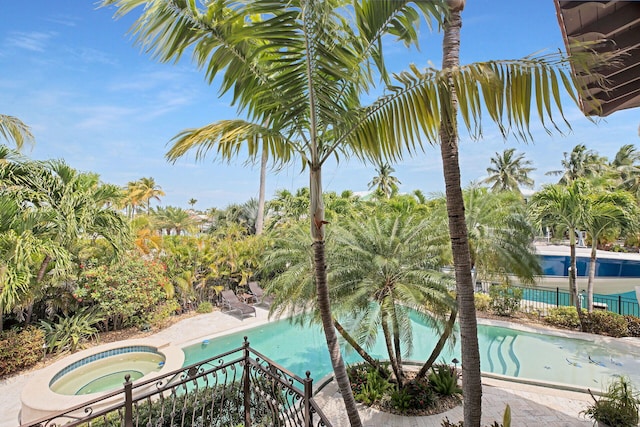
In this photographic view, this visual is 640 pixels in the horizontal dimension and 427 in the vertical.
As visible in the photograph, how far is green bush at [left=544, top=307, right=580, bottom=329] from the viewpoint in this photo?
36.6ft

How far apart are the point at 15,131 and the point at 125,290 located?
19.4 ft

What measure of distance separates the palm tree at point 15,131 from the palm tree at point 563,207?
1689cm

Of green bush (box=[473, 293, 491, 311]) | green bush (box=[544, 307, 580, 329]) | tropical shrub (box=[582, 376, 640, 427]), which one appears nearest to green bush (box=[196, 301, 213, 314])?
green bush (box=[473, 293, 491, 311])

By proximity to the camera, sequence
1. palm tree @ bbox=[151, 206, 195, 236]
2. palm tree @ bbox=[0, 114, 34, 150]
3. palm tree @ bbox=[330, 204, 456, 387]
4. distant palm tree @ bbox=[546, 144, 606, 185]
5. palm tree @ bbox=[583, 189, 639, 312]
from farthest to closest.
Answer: distant palm tree @ bbox=[546, 144, 606, 185], palm tree @ bbox=[151, 206, 195, 236], palm tree @ bbox=[583, 189, 639, 312], palm tree @ bbox=[0, 114, 34, 150], palm tree @ bbox=[330, 204, 456, 387]

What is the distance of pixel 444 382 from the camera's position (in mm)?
7145

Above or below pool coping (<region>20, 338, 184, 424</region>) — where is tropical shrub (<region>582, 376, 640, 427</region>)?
below

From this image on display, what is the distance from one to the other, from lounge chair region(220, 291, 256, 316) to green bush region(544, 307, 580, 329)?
11.4 m

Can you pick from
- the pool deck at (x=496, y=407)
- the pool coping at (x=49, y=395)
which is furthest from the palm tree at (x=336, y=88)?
the pool coping at (x=49, y=395)

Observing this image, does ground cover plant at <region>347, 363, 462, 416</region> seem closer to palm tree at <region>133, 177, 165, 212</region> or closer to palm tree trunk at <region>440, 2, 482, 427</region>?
palm tree trunk at <region>440, 2, 482, 427</region>

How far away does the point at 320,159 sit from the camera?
3.58 meters

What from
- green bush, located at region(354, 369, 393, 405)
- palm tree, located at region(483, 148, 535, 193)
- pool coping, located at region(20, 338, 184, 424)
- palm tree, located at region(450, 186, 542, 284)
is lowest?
green bush, located at region(354, 369, 393, 405)

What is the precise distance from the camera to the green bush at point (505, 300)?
41.6ft

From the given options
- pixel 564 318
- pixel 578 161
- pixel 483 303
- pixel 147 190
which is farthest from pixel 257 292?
pixel 578 161

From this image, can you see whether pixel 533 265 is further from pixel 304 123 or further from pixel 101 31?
pixel 101 31
